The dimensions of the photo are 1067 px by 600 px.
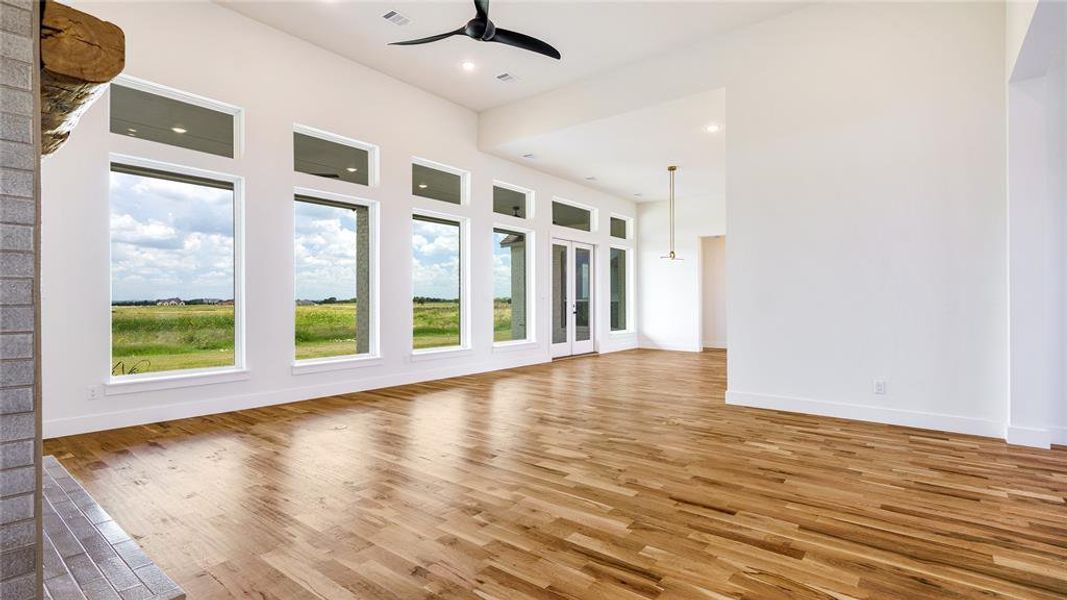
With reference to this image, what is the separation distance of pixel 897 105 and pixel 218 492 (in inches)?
227

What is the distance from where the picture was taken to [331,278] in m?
5.95

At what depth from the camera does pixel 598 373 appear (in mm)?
7320

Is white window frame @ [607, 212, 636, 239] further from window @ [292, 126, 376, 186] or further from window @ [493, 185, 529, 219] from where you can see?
window @ [292, 126, 376, 186]

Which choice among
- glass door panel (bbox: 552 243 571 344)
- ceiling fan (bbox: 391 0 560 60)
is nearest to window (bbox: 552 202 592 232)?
glass door panel (bbox: 552 243 571 344)

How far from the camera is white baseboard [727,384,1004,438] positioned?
391 cm

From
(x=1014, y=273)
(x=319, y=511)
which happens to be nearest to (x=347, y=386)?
(x=319, y=511)

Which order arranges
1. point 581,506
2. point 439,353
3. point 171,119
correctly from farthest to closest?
point 439,353 < point 171,119 < point 581,506

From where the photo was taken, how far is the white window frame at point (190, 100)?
4.30 metres

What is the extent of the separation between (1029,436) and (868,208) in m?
2.06

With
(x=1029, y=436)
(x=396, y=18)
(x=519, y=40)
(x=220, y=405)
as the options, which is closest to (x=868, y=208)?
(x=1029, y=436)

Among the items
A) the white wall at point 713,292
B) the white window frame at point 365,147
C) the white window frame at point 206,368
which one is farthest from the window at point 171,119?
the white wall at point 713,292

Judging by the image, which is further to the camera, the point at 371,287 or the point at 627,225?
the point at 627,225

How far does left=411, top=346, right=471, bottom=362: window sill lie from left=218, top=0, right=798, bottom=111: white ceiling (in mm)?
3542

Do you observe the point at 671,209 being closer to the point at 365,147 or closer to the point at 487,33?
the point at 365,147
